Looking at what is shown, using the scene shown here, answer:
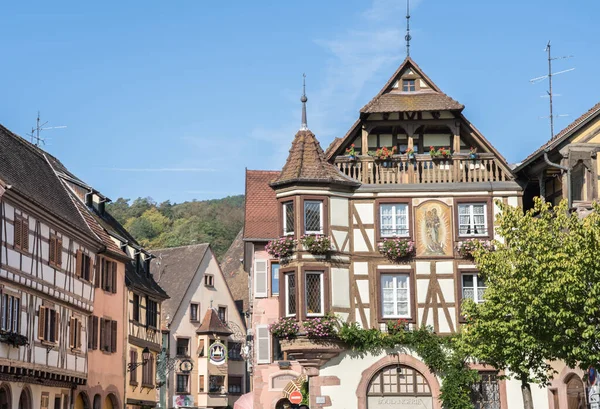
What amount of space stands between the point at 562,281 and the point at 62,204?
72.0 feet

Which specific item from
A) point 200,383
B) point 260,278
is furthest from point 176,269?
point 260,278

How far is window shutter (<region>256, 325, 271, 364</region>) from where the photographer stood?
46.7 metres

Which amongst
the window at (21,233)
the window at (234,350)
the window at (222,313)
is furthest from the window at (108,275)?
the window at (234,350)

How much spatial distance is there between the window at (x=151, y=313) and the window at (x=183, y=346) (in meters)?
14.9

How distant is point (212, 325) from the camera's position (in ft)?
234

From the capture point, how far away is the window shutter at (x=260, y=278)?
4590 centimetres

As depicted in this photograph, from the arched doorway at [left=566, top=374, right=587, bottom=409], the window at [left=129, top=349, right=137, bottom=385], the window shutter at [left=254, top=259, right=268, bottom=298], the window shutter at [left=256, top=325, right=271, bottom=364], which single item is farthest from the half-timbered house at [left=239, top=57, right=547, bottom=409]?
the window at [left=129, top=349, right=137, bottom=385]

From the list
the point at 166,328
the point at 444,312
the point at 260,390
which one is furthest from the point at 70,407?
the point at 166,328

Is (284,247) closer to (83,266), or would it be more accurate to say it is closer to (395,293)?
(395,293)

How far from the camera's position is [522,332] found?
2861 cm

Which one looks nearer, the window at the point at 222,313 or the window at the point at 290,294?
the window at the point at 290,294

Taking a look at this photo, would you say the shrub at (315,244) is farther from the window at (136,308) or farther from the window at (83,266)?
the window at (136,308)

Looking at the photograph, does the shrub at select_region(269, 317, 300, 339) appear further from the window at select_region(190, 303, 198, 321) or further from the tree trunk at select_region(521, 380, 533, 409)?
the window at select_region(190, 303, 198, 321)

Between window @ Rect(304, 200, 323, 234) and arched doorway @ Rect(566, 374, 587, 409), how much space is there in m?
10.3
